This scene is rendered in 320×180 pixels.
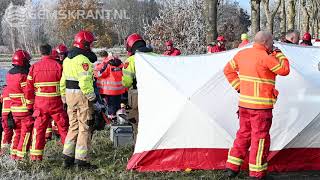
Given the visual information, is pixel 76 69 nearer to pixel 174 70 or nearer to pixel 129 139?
pixel 174 70

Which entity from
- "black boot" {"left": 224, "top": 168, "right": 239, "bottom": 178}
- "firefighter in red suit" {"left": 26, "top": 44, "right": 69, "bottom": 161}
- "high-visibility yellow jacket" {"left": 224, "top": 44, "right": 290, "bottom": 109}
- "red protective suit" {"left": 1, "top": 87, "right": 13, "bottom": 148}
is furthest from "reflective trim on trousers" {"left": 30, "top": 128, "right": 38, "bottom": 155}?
"high-visibility yellow jacket" {"left": 224, "top": 44, "right": 290, "bottom": 109}

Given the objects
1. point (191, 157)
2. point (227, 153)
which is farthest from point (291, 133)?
point (191, 157)

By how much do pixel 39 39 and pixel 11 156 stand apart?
160ft

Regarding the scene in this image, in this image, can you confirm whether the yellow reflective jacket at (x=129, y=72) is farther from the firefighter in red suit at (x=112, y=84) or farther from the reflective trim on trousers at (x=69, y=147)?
the firefighter in red suit at (x=112, y=84)

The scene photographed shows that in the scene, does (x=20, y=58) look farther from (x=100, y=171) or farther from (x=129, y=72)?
(x=100, y=171)

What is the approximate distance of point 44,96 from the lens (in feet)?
25.7

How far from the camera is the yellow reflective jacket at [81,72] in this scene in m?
7.23

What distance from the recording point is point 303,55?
7445 mm

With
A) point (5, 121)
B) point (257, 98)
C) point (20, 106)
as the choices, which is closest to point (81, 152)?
point (20, 106)

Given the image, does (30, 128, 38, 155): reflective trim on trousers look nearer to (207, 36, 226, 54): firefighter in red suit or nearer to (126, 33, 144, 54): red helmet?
(126, 33, 144, 54): red helmet

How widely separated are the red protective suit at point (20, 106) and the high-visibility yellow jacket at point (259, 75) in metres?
3.54

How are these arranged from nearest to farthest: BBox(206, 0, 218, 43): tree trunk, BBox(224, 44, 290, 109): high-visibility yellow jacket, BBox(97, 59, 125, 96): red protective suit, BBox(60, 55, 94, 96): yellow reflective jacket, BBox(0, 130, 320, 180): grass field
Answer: BBox(224, 44, 290, 109): high-visibility yellow jacket < BBox(0, 130, 320, 180): grass field < BBox(60, 55, 94, 96): yellow reflective jacket < BBox(97, 59, 125, 96): red protective suit < BBox(206, 0, 218, 43): tree trunk

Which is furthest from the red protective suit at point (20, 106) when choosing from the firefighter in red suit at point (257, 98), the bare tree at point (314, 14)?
the bare tree at point (314, 14)

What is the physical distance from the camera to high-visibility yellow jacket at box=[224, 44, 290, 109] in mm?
6301
